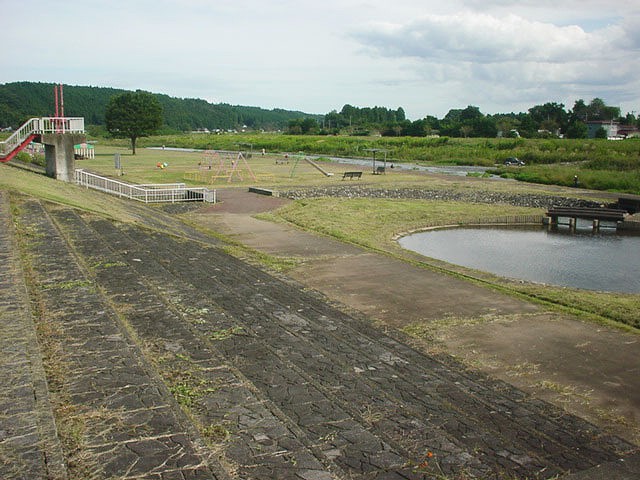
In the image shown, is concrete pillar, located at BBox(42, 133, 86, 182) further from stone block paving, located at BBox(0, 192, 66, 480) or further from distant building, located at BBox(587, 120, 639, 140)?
distant building, located at BBox(587, 120, 639, 140)

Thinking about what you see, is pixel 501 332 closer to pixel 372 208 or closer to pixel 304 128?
pixel 372 208

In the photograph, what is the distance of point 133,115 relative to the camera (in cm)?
6562

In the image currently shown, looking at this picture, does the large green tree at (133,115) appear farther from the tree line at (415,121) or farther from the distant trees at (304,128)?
the distant trees at (304,128)

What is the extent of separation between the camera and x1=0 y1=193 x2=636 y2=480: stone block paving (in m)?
5.35

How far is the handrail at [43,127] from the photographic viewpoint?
30484 mm

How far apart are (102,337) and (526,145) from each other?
71.0 meters

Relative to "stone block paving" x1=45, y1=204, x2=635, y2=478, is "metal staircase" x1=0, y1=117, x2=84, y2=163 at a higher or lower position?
higher

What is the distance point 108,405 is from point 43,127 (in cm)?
2811

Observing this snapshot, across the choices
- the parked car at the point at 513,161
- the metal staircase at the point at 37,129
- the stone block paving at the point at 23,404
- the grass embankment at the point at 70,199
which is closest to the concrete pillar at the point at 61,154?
the metal staircase at the point at 37,129

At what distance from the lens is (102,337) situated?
7.80 meters

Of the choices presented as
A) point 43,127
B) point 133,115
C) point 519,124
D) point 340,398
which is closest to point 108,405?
point 340,398

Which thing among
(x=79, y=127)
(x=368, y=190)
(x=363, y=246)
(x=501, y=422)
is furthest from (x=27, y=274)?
(x=368, y=190)

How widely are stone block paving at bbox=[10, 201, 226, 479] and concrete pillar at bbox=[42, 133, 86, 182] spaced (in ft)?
74.7

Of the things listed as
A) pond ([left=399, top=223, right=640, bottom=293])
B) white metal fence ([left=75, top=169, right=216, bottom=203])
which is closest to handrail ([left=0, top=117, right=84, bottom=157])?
white metal fence ([left=75, top=169, right=216, bottom=203])
